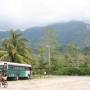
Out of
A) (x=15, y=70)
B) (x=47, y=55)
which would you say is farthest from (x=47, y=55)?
(x=15, y=70)

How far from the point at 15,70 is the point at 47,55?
4531 centimetres

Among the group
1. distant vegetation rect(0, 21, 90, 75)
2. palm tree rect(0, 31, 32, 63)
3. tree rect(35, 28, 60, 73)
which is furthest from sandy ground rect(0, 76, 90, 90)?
tree rect(35, 28, 60, 73)

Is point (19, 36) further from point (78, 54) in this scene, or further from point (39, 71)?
point (78, 54)

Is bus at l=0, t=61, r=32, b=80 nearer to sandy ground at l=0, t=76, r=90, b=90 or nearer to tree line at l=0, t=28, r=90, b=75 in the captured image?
sandy ground at l=0, t=76, r=90, b=90

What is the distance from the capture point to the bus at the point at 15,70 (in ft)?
163

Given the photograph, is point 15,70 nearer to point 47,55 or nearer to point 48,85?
point 48,85

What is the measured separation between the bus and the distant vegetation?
7795 mm

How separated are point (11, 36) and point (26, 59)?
15.4 feet

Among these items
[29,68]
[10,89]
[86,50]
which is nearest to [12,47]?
[29,68]

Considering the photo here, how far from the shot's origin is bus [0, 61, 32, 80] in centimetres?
4969

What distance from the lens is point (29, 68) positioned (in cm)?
5859

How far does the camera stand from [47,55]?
9794cm

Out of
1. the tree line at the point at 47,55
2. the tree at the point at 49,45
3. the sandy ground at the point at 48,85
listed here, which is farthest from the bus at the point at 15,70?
the tree at the point at 49,45

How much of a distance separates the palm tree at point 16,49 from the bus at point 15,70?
7.11m
